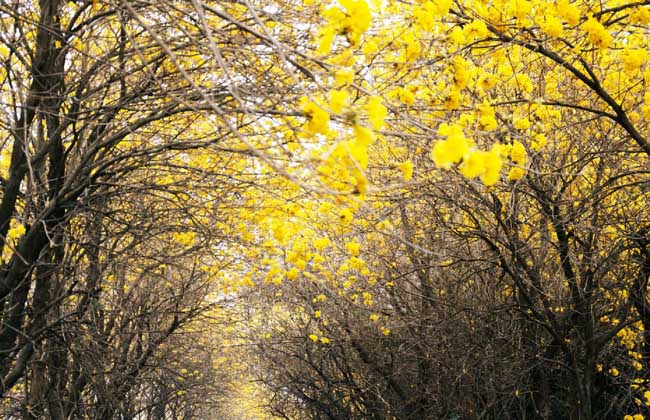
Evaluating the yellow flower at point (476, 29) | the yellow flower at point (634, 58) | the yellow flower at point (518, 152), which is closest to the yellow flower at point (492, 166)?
the yellow flower at point (518, 152)

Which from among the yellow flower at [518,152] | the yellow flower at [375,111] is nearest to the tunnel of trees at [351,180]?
the yellow flower at [375,111]

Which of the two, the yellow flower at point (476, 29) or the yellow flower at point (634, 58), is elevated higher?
the yellow flower at point (476, 29)

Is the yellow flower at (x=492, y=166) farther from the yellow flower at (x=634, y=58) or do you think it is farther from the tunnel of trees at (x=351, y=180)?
the yellow flower at (x=634, y=58)

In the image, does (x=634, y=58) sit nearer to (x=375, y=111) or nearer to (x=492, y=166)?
(x=492, y=166)

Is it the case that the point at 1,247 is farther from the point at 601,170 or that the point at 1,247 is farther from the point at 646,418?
the point at 646,418

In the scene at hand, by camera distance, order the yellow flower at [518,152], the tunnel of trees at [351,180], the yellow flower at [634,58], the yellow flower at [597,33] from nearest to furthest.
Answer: the tunnel of trees at [351,180] → the yellow flower at [518,152] → the yellow flower at [597,33] → the yellow flower at [634,58]

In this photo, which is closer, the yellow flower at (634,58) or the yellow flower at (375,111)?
the yellow flower at (375,111)

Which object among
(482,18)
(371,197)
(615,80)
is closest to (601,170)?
(615,80)

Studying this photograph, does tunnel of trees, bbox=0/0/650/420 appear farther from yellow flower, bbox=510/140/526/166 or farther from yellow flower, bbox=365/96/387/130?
yellow flower, bbox=510/140/526/166

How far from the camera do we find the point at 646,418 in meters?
7.59

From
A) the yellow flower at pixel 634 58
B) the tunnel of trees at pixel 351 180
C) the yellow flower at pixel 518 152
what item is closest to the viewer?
the tunnel of trees at pixel 351 180

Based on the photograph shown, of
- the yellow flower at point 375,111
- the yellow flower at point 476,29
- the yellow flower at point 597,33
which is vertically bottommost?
the yellow flower at point 375,111

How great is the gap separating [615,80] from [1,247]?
A: 487 centimetres

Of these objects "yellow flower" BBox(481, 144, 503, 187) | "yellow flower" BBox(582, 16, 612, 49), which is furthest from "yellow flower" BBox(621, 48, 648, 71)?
"yellow flower" BBox(481, 144, 503, 187)
